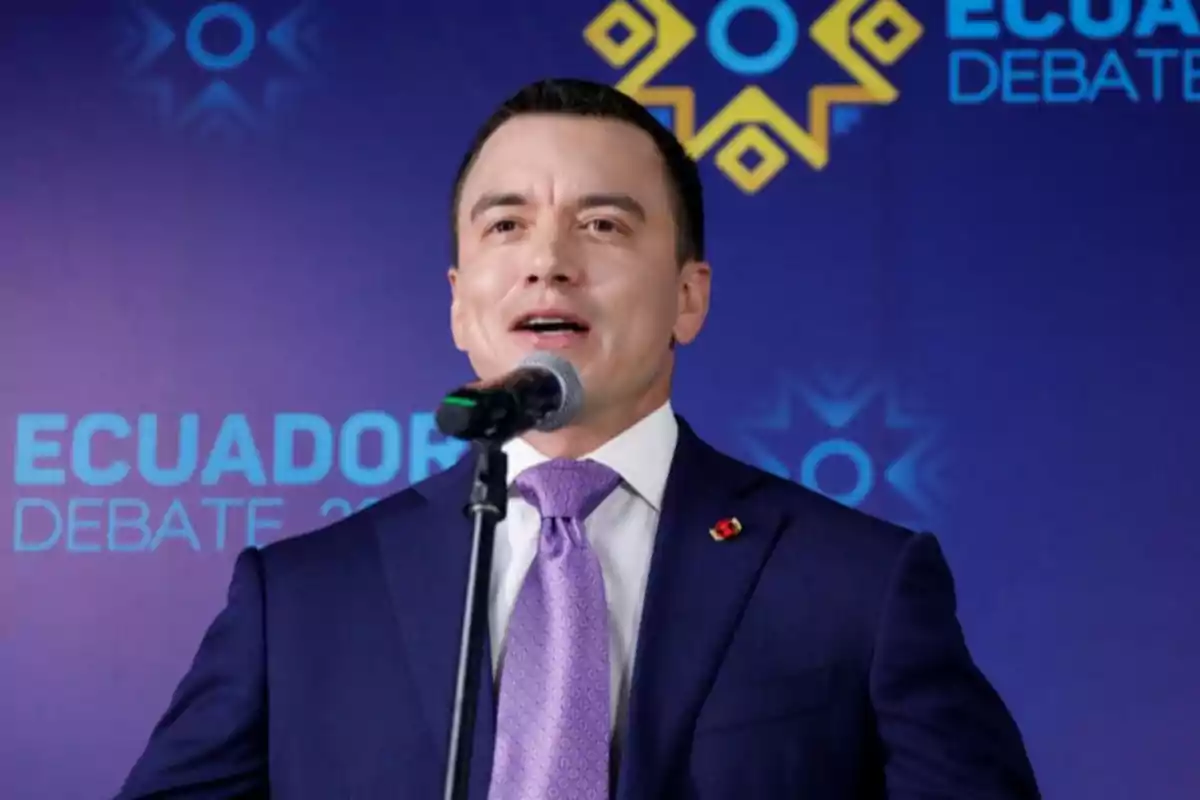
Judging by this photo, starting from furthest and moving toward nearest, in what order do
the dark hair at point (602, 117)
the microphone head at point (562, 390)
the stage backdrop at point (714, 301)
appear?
the stage backdrop at point (714, 301) → the dark hair at point (602, 117) → the microphone head at point (562, 390)

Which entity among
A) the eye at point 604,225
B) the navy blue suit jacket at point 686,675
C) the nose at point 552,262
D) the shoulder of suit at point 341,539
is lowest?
the navy blue suit jacket at point 686,675

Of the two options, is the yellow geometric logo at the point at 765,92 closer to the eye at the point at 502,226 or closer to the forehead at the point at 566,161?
the forehead at the point at 566,161

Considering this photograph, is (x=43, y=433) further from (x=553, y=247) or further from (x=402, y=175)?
(x=553, y=247)

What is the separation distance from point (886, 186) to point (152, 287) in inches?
58.5

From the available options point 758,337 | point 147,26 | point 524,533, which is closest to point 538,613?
point 524,533

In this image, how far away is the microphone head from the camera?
1.14m

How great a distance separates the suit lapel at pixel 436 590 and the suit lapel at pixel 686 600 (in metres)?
0.14

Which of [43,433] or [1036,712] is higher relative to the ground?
[43,433]

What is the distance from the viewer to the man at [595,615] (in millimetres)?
1440

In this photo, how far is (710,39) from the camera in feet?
9.66

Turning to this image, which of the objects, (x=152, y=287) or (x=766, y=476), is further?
(x=152, y=287)

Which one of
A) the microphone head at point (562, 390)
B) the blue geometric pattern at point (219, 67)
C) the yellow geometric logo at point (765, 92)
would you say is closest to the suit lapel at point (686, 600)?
the microphone head at point (562, 390)

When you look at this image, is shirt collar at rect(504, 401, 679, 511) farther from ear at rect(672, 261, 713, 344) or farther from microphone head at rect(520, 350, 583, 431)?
microphone head at rect(520, 350, 583, 431)

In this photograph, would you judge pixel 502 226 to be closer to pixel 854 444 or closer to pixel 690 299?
pixel 690 299
